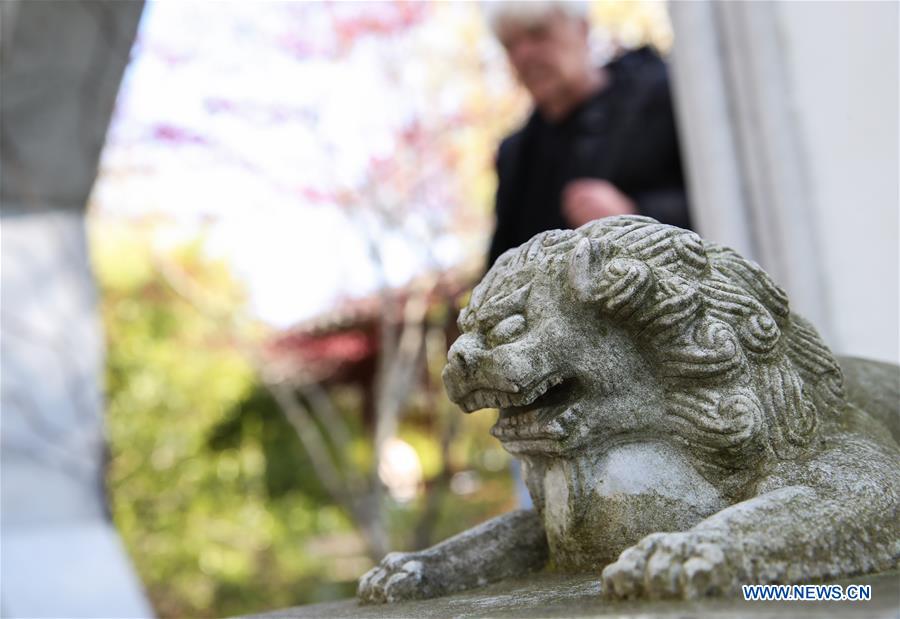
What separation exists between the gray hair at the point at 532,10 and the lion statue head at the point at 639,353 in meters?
1.59

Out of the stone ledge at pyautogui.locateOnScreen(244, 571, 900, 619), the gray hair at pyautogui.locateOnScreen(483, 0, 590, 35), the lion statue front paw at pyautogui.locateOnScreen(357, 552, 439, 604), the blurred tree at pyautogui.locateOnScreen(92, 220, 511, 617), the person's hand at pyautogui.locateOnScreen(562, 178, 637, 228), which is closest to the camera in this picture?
the stone ledge at pyautogui.locateOnScreen(244, 571, 900, 619)

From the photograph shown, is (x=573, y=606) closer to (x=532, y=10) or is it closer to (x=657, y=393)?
(x=657, y=393)

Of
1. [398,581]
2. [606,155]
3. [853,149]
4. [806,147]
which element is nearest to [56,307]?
[606,155]

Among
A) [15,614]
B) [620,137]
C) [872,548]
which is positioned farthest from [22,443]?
[872,548]

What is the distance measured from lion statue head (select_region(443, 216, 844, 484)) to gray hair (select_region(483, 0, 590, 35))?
1.59 metres

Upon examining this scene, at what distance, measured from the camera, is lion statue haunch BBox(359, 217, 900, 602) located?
128 cm

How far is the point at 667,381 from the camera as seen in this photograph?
4.43 feet

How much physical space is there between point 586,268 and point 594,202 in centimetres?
111

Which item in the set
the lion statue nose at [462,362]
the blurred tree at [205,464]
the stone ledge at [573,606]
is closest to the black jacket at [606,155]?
the lion statue nose at [462,362]

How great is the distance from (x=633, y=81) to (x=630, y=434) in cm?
178

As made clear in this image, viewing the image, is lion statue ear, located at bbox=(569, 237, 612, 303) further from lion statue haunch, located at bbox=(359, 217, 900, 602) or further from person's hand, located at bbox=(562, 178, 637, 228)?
person's hand, located at bbox=(562, 178, 637, 228)

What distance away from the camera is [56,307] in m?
3.63

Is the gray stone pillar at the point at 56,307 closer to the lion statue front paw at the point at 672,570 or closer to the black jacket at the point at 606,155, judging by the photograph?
the black jacket at the point at 606,155

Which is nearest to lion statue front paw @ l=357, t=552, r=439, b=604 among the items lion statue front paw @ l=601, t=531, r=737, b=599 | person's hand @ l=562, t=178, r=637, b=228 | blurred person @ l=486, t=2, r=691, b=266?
lion statue front paw @ l=601, t=531, r=737, b=599
